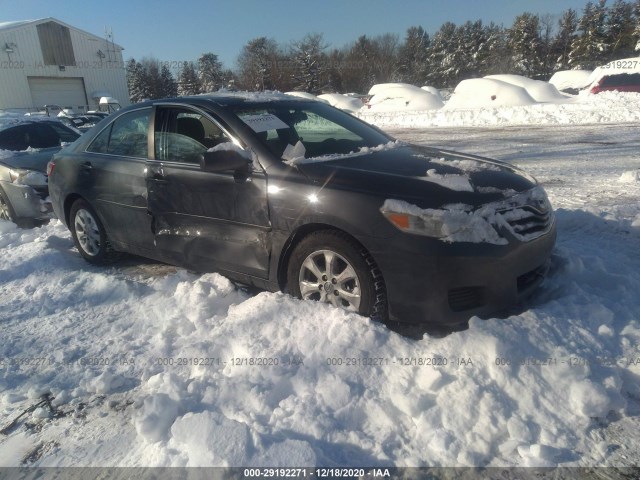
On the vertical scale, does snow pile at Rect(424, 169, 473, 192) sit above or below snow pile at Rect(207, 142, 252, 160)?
below

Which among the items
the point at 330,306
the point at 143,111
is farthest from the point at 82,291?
the point at 330,306

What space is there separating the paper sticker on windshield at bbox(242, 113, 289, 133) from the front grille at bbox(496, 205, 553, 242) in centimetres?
180

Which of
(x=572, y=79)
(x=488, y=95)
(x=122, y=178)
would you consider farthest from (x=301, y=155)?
(x=572, y=79)

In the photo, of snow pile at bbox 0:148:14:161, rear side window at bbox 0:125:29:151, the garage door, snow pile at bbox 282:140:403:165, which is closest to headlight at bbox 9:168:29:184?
snow pile at bbox 0:148:14:161

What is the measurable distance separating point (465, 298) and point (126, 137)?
3.40 metres

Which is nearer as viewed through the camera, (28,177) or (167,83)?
(28,177)

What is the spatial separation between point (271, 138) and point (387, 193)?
1146 millimetres

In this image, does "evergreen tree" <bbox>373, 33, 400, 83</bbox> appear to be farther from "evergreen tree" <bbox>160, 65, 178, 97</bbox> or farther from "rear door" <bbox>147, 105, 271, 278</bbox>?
"rear door" <bbox>147, 105, 271, 278</bbox>

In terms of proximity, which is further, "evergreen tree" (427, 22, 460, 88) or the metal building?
"evergreen tree" (427, 22, 460, 88)

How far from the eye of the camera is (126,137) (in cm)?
440

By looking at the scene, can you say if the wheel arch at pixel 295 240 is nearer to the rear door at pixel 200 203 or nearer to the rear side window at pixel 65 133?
the rear door at pixel 200 203

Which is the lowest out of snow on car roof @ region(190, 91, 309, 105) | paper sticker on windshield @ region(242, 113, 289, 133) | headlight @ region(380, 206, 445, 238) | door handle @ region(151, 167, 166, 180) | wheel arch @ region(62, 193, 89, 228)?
wheel arch @ region(62, 193, 89, 228)

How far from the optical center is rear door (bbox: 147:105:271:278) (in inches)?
132

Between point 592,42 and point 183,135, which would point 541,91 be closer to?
point 183,135
